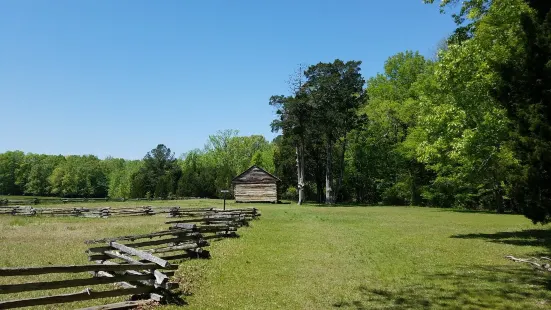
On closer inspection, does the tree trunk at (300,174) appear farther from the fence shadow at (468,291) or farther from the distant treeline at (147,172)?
the fence shadow at (468,291)

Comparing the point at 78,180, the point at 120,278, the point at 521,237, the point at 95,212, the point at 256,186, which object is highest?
the point at 78,180

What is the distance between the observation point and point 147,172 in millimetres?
86062

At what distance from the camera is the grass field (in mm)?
8711

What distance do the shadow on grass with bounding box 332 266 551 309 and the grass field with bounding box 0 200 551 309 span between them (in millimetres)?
21

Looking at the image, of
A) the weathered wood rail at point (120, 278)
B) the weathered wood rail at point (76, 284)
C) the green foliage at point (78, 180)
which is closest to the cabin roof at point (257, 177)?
the weathered wood rail at point (120, 278)

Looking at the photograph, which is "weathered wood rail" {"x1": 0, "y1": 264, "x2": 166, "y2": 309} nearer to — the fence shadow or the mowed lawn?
the mowed lawn

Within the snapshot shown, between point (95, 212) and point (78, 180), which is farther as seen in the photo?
point (78, 180)

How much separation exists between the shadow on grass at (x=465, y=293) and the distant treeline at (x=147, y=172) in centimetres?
6572

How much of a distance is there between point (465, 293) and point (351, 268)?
3437mm

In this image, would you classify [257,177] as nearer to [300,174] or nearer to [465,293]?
[300,174]

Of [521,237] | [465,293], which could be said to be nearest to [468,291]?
[465,293]

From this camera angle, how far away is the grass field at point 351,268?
8.71m

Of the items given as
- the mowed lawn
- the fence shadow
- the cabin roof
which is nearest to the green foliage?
the cabin roof

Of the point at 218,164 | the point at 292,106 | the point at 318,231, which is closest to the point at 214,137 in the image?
the point at 218,164
